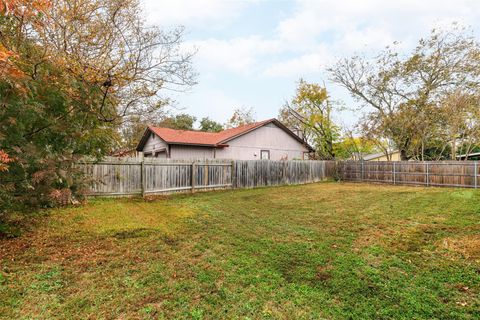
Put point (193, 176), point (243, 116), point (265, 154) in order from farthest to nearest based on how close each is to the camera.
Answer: point (243, 116)
point (265, 154)
point (193, 176)

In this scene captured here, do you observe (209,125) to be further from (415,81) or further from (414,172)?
(414,172)

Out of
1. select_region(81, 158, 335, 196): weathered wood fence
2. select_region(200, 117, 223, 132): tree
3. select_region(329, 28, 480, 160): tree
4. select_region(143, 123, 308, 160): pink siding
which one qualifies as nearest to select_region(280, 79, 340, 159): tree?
select_region(143, 123, 308, 160): pink siding

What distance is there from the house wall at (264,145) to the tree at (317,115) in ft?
10.7

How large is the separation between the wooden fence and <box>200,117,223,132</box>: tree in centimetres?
2063

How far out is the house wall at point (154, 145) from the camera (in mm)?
17022

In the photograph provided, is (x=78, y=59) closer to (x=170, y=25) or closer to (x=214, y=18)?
(x=170, y=25)

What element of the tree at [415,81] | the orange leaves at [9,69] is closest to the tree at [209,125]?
the tree at [415,81]

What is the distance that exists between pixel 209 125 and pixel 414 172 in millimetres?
25997

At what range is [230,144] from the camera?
1733cm

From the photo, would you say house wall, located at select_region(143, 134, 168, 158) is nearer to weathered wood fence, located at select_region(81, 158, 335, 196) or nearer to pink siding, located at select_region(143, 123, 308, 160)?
pink siding, located at select_region(143, 123, 308, 160)

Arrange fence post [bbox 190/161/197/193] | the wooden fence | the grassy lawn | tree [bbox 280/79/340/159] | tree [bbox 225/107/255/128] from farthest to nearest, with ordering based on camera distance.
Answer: tree [bbox 225/107/255/128] < tree [bbox 280/79/340/159] < the wooden fence < fence post [bbox 190/161/197/193] < the grassy lawn

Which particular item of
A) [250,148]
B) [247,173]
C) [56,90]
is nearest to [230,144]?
[250,148]

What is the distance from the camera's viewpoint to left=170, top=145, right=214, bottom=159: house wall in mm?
15961

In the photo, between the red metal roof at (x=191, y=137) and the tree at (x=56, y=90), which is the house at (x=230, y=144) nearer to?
the red metal roof at (x=191, y=137)
